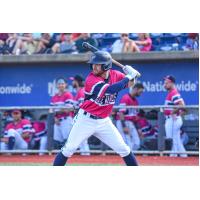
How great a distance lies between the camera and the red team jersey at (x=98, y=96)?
6.86 m

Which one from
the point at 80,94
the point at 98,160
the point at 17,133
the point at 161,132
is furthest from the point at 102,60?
the point at 17,133

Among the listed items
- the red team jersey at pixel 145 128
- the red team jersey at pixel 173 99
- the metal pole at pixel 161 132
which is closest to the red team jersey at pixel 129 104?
the red team jersey at pixel 145 128

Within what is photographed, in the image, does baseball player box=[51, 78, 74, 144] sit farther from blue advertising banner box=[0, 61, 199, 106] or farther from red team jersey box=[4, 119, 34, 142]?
blue advertising banner box=[0, 61, 199, 106]

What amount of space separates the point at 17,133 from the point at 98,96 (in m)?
4.88

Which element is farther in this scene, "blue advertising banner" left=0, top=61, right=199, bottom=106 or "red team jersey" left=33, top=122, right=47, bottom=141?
"blue advertising banner" left=0, top=61, right=199, bottom=106

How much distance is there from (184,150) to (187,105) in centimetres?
107

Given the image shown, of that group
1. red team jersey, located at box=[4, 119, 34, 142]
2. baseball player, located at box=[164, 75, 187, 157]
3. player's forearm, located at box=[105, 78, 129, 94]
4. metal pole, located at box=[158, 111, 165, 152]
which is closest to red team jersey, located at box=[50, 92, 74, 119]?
red team jersey, located at box=[4, 119, 34, 142]

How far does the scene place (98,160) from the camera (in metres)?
10.3

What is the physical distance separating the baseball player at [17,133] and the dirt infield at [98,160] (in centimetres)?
32

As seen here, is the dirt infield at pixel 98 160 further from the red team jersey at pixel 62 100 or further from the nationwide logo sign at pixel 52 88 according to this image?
the nationwide logo sign at pixel 52 88

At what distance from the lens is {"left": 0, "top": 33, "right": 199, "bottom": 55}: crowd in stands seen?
11945mm

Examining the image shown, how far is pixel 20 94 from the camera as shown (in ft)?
41.3

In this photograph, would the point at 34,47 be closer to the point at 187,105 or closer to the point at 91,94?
the point at 187,105

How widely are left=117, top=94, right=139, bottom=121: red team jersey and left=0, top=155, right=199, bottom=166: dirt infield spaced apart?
77 centimetres
